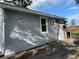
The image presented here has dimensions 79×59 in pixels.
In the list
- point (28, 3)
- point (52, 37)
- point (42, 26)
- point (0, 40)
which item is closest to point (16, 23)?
point (0, 40)

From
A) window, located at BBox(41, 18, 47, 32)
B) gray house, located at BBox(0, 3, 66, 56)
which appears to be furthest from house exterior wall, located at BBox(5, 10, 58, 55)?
window, located at BBox(41, 18, 47, 32)

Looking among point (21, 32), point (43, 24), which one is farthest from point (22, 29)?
point (43, 24)

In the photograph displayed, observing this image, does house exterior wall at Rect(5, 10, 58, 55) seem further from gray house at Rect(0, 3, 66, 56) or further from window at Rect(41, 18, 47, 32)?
window at Rect(41, 18, 47, 32)

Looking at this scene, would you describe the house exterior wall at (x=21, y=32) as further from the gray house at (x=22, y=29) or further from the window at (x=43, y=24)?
the window at (x=43, y=24)

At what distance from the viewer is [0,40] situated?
12.4 meters

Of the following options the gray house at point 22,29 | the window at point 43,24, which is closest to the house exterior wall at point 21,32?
the gray house at point 22,29

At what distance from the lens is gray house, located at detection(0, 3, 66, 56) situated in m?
12.5

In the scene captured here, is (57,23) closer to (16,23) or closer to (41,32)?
(41,32)

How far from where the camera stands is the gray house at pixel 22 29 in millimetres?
12499

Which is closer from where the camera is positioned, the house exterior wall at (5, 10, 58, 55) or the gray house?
the gray house

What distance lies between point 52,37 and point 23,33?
5.28 metres

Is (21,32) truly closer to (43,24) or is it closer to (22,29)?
(22,29)

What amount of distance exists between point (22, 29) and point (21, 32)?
30 centimetres

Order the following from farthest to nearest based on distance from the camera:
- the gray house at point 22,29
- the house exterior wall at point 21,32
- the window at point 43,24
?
the window at point 43,24
the house exterior wall at point 21,32
the gray house at point 22,29
